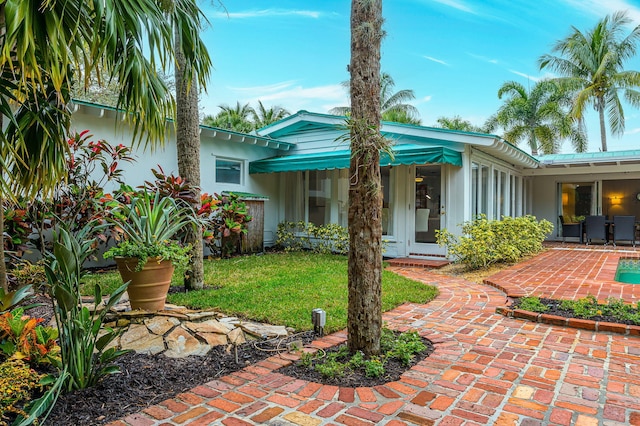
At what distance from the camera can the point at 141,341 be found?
11.8ft

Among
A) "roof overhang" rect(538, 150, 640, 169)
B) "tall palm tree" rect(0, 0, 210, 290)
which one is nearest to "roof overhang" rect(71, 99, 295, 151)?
"tall palm tree" rect(0, 0, 210, 290)

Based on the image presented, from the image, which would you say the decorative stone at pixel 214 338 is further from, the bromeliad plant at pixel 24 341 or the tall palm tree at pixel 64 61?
the tall palm tree at pixel 64 61

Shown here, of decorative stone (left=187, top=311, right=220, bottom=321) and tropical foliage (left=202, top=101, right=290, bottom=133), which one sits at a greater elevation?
tropical foliage (left=202, top=101, right=290, bottom=133)

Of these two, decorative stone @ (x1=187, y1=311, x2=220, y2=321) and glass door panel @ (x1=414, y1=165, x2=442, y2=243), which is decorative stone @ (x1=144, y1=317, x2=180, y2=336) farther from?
A: glass door panel @ (x1=414, y1=165, x2=442, y2=243)

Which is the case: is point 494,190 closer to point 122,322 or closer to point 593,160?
point 593,160

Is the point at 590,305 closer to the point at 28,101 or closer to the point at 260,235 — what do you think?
the point at 28,101

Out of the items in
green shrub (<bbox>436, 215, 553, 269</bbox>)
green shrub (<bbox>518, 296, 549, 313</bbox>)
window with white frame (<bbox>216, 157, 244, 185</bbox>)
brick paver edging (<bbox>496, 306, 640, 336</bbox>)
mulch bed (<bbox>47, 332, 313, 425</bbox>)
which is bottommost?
mulch bed (<bbox>47, 332, 313, 425</bbox>)

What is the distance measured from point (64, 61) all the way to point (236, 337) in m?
2.66

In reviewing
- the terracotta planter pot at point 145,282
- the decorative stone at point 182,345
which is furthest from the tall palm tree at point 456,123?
the decorative stone at point 182,345

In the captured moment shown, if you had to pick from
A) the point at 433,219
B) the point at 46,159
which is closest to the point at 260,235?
the point at 433,219

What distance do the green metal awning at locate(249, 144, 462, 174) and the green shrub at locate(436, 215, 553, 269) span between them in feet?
A: 5.17

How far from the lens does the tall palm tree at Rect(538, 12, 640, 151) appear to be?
21.8 metres

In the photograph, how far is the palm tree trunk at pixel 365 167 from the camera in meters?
3.19

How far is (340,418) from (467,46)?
63.4ft
